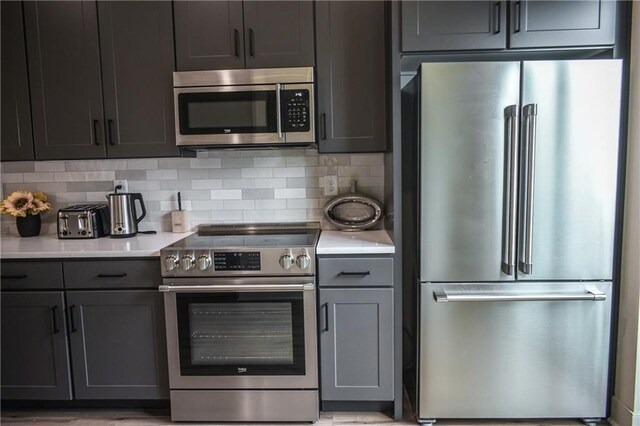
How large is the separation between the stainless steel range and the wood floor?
139 millimetres

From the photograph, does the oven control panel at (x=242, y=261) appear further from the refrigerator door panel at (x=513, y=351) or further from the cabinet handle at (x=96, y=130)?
the cabinet handle at (x=96, y=130)

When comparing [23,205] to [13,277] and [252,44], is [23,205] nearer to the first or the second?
[13,277]

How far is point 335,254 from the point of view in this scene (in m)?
1.95

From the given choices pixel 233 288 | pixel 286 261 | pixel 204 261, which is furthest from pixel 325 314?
pixel 204 261

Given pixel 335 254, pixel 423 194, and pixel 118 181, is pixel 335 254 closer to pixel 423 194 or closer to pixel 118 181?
pixel 423 194

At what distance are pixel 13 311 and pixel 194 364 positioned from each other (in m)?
0.99

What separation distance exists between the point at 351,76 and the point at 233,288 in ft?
4.27

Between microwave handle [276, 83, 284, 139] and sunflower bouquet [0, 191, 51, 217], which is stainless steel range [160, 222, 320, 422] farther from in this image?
sunflower bouquet [0, 191, 51, 217]

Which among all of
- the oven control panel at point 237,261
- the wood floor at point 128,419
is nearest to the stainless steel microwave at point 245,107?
the oven control panel at point 237,261

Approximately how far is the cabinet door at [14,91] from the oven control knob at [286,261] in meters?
1.68

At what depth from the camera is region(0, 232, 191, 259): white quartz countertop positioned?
1984 millimetres

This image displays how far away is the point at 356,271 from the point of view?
194 centimetres

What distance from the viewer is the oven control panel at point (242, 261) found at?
1.90 m

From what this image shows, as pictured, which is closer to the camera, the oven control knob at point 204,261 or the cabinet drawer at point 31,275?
the oven control knob at point 204,261
